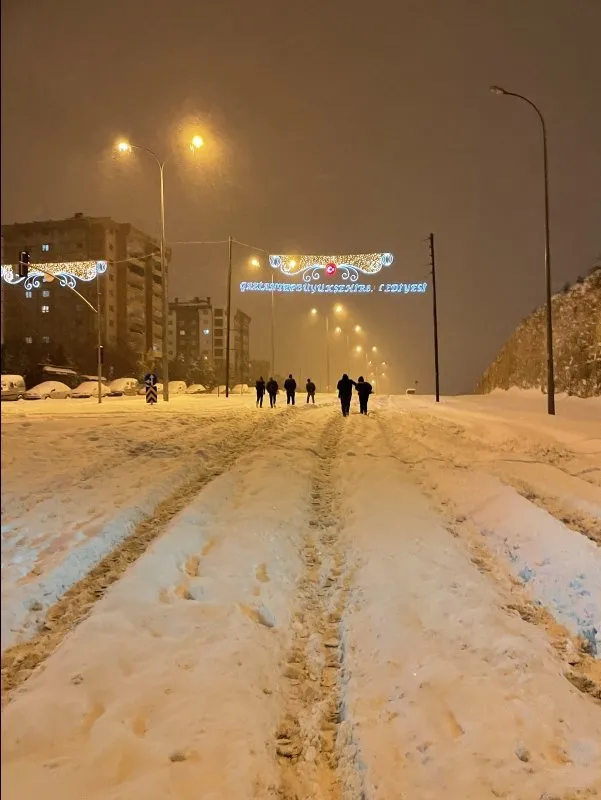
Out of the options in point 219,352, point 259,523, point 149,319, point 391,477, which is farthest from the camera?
point 219,352

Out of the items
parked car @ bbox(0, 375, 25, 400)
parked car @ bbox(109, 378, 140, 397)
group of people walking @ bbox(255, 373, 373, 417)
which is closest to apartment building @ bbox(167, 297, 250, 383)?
parked car @ bbox(109, 378, 140, 397)

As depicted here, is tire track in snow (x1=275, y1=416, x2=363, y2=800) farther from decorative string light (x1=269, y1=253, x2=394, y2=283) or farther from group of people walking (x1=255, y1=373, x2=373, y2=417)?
decorative string light (x1=269, y1=253, x2=394, y2=283)

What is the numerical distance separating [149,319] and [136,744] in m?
79.8

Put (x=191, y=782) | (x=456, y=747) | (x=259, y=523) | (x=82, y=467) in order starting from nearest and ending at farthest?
1. (x=191, y=782)
2. (x=456, y=747)
3. (x=259, y=523)
4. (x=82, y=467)

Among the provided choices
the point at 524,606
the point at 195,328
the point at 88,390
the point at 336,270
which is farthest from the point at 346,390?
the point at 195,328

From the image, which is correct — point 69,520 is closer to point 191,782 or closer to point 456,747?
point 191,782

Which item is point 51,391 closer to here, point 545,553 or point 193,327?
point 545,553

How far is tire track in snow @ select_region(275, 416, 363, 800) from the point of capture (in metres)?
3.71

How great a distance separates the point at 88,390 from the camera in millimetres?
44406

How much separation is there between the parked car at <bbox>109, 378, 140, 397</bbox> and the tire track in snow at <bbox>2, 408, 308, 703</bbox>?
36.4 m

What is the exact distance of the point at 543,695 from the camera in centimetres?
459

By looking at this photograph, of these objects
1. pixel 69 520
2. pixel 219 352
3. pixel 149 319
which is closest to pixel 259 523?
pixel 69 520

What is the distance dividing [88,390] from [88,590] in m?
41.0

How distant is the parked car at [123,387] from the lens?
1832 inches
